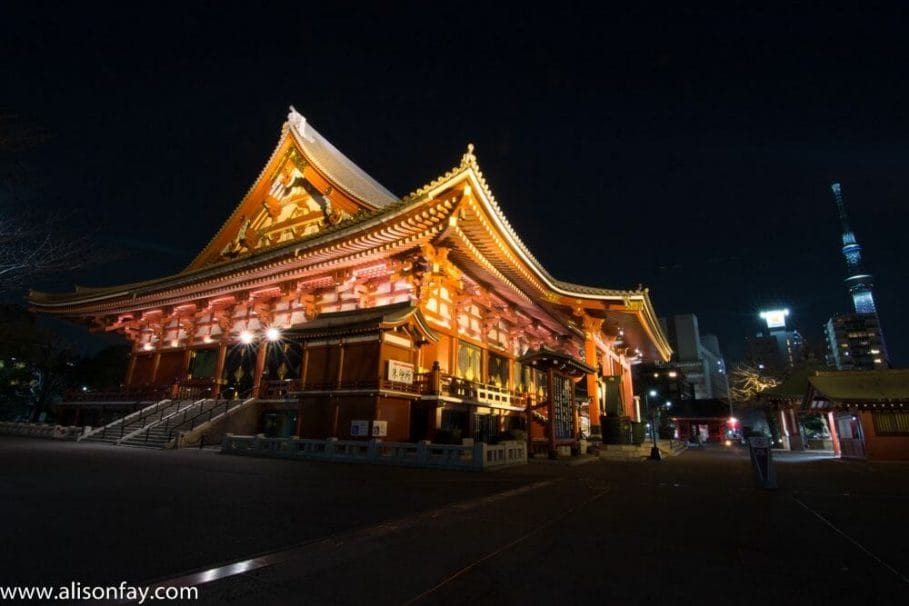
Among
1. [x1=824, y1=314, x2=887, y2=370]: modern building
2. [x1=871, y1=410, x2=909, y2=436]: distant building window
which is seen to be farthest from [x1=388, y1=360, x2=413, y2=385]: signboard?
[x1=824, y1=314, x2=887, y2=370]: modern building

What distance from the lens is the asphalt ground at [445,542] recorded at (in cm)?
268

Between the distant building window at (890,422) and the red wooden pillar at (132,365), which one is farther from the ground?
the red wooden pillar at (132,365)

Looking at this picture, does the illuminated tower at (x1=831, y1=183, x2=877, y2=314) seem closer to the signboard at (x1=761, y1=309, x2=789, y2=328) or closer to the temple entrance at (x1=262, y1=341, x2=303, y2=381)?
the signboard at (x1=761, y1=309, x2=789, y2=328)

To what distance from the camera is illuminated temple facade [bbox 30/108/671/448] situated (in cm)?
1375

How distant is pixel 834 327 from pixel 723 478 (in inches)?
5452

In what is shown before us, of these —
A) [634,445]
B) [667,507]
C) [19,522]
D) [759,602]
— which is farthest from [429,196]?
[634,445]

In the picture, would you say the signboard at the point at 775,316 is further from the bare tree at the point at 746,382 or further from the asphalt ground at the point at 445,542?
the asphalt ground at the point at 445,542

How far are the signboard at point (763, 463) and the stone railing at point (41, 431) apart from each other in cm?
2270

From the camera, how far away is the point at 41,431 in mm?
18922

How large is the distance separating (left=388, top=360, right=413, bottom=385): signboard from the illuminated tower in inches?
6169

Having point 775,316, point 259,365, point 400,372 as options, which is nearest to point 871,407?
point 400,372

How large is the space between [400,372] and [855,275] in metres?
165

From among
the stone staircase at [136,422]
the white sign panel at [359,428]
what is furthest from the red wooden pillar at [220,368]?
the white sign panel at [359,428]

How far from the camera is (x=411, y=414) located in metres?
14.4
